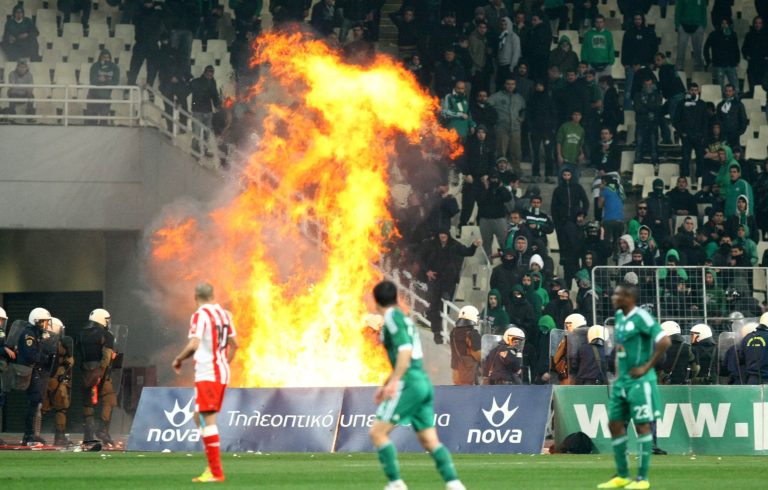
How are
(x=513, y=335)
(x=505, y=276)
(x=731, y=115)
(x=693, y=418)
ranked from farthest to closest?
1. (x=731, y=115)
2. (x=505, y=276)
3. (x=513, y=335)
4. (x=693, y=418)

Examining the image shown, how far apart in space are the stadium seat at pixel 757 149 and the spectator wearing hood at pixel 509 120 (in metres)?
5.20

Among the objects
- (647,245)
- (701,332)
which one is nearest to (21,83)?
(647,245)

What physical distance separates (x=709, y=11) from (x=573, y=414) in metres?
15.3

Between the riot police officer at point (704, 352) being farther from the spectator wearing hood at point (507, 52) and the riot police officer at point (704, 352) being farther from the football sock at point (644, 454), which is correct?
the football sock at point (644, 454)

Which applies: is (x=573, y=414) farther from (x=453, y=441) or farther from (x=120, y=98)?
(x=120, y=98)

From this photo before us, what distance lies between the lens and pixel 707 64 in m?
32.3

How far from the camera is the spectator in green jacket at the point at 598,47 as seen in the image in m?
30.7

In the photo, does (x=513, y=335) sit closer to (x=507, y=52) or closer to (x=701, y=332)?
(x=701, y=332)

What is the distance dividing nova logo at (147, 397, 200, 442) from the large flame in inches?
105

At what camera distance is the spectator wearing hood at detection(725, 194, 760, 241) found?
2750cm

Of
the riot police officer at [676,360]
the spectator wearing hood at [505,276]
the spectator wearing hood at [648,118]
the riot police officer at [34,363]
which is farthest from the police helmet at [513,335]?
the spectator wearing hood at [648,118]

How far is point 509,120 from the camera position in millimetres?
29156

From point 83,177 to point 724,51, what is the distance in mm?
13475

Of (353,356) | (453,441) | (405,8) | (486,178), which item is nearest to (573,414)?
(453,441)
